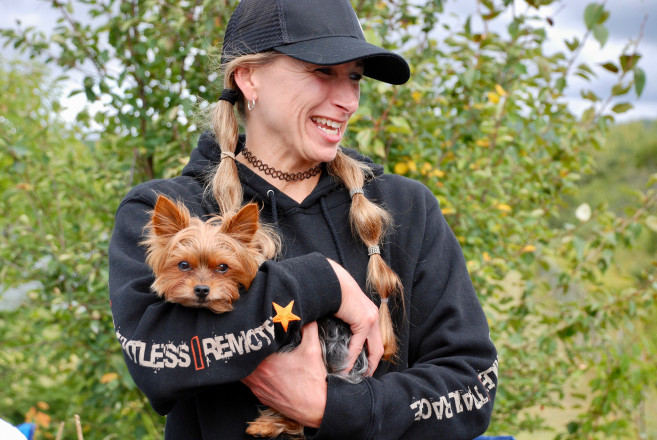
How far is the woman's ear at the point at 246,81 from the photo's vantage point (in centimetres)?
237

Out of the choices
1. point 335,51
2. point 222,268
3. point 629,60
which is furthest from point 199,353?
point 629,60

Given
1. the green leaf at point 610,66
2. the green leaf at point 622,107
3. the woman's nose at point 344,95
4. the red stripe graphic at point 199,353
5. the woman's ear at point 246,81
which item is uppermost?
the woman's nose at point 344,95

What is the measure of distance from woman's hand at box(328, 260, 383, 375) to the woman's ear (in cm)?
75

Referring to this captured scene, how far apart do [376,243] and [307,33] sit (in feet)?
2.49

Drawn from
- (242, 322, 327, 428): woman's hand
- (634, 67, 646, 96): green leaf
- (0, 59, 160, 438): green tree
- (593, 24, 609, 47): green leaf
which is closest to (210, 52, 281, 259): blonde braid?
(242, 322, 327, 428): woman's hand

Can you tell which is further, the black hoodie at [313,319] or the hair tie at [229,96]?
the hair tie at [229,96]

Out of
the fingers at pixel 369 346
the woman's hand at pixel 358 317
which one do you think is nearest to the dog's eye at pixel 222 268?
the woman's hand at pixel 358 317

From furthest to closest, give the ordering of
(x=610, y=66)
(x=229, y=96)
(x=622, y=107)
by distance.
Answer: (x=622, y=107) < (x=610, y=66) < (x=229, y=96)

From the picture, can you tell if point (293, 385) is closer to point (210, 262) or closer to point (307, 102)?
point (210, 262)

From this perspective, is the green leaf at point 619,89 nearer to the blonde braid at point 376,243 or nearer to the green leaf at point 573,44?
the green leaf at point 573,44

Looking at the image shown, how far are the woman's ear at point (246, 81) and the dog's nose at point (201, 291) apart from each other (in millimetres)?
842

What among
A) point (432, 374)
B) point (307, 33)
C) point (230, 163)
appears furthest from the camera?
point (230, 163)

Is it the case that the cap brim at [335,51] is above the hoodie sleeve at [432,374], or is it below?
above

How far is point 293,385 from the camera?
1.93m
